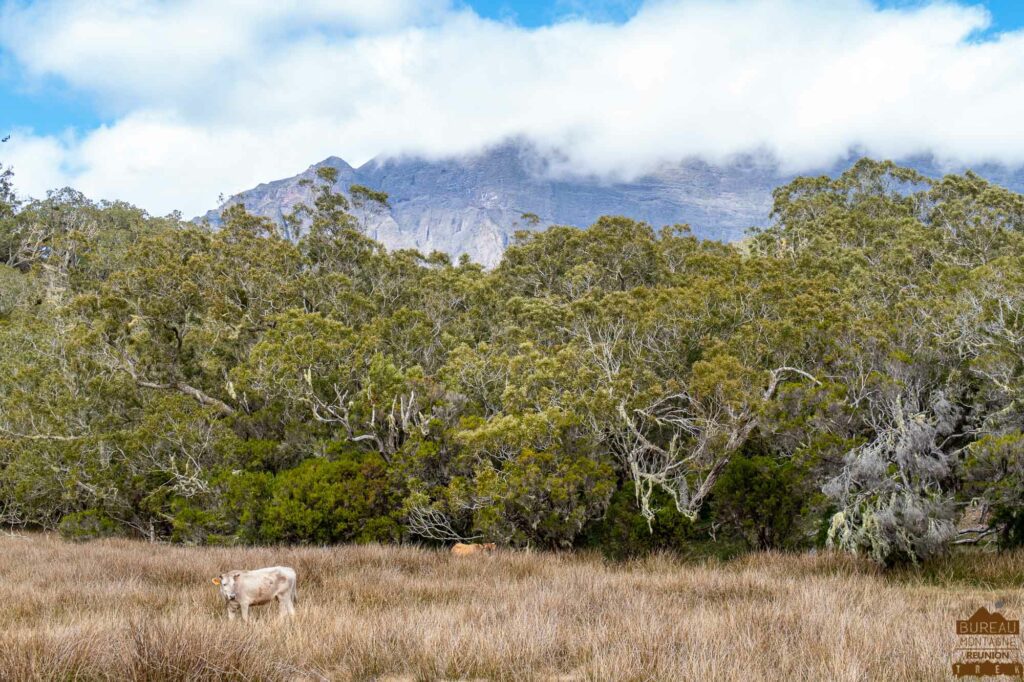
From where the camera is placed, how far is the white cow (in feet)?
20.7

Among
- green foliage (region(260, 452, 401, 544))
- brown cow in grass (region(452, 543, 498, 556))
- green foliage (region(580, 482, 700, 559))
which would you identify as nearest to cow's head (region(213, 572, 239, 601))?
brown cow in grass (region(452, 543, 498, 556))

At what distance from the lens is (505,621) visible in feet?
18.4

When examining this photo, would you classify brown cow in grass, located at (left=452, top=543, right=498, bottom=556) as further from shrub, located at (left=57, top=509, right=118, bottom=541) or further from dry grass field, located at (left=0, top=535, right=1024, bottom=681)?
shrub, located at (left=57, top=509, right=118, bottom=541)

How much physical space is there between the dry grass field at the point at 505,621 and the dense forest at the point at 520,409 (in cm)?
186

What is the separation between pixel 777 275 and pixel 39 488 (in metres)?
20.6

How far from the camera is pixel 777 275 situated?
16156 mm

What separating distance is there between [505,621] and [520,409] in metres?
7.27

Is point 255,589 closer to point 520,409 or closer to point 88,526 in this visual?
point 520,409

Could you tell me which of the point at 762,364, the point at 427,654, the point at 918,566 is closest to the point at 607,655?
the point at 427,654

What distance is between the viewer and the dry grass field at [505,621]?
4.24 m

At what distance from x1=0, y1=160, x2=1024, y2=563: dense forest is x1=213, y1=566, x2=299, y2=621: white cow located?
552 centimetres

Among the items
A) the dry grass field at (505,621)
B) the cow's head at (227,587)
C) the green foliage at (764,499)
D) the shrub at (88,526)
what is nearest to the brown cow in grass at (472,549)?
the dry grass field at (505,621)

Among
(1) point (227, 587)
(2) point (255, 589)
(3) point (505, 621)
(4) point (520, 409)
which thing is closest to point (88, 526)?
(4) point (520, 409)

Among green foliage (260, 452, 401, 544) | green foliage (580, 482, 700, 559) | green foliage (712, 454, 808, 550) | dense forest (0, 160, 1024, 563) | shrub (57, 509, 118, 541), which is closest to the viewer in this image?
dense forest (0, 160, 1024, 563)
